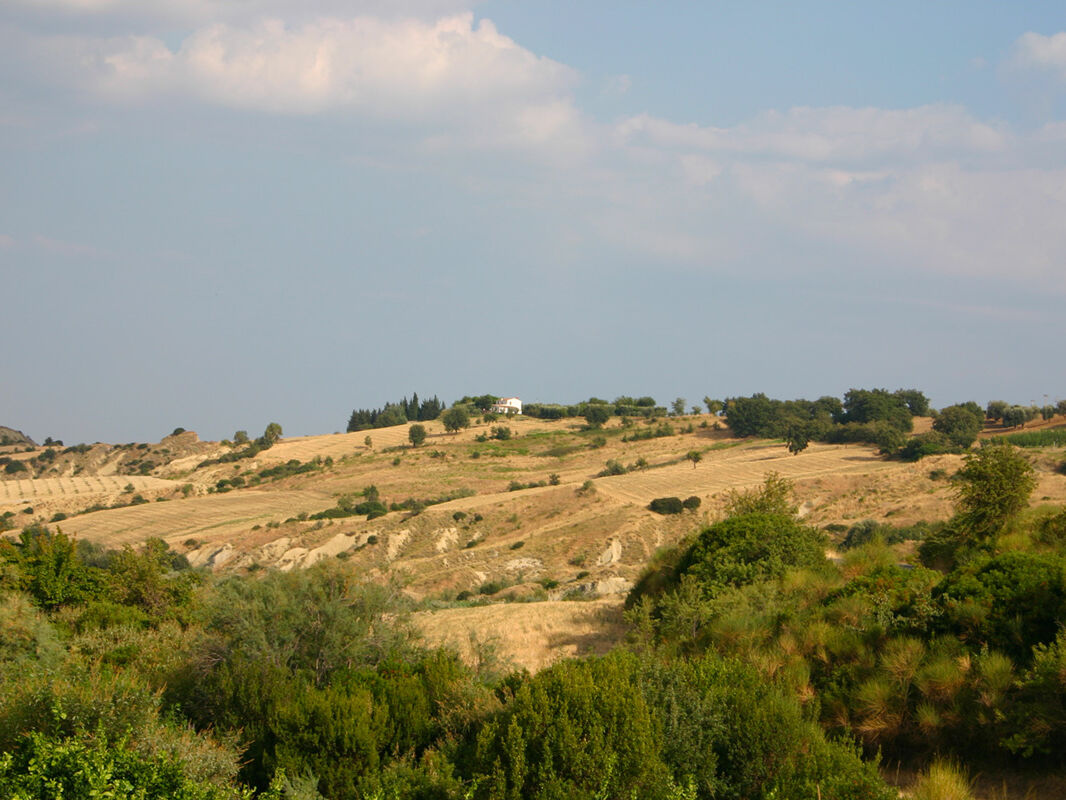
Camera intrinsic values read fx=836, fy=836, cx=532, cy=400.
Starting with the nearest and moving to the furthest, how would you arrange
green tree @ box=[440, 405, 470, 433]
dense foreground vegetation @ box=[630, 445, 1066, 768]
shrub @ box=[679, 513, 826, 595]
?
dense foreground vegetation @ box=[630, 445, 1066, 768]
shrub @ box=[679, 513, 826, 595]
green tree @ box=[440, 405, 470, 433]

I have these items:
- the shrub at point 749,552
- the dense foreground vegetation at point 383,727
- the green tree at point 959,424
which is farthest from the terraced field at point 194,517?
the green tree at point 959,424

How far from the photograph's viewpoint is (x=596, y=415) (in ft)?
346

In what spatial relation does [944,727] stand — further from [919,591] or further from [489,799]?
[489,799]

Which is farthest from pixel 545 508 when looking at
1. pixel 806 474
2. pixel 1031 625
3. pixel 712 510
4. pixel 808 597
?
pixel 1031 625

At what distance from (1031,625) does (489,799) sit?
7084 mm

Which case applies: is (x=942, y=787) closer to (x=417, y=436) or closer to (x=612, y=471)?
(x=612, y=471)

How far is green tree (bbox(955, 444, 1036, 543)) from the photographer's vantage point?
18.8 metres

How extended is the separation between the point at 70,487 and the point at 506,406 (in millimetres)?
61366

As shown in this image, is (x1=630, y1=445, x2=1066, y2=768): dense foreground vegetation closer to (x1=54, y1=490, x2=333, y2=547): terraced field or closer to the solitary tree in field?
(x1=54, y1=490, x2=333, y2=547): terraced field

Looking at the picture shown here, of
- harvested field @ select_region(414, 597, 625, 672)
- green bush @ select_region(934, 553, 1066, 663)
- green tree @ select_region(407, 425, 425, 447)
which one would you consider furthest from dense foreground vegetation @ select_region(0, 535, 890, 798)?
green tree @ select_region(407, 425, 425, 447)

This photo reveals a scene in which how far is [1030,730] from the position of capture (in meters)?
8.34

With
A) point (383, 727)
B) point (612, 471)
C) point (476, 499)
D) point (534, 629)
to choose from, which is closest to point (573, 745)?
point (383, 727)

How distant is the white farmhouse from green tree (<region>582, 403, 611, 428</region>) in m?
17.5

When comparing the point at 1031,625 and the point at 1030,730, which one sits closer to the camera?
the point at 1030,730
